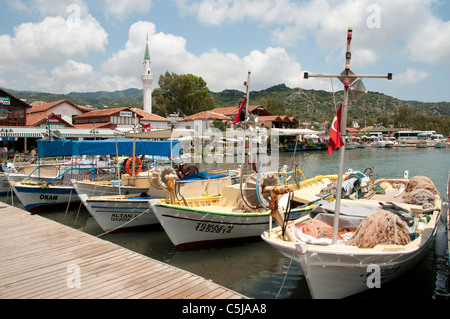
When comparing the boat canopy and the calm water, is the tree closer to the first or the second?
the boat canopy

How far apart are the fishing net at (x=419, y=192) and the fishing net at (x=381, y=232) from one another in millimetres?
3657

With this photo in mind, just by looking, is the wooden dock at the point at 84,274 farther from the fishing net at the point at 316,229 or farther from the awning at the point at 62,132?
the awning at the point at 62,132

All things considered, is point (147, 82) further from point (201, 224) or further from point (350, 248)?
point (350, 248)

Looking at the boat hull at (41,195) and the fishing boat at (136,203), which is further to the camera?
the boat hull at (41,195)

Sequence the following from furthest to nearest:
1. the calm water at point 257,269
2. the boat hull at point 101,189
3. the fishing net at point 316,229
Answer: the boat hull at point 101,189 < the calm water at point 257,269 < the fishing net at point 316,229

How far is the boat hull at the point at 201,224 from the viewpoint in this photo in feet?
32.3

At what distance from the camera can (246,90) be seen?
11.3 metres

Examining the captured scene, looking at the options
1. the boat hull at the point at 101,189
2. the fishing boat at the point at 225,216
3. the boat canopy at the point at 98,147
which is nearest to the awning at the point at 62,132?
the boat canopy at the point at 98,147

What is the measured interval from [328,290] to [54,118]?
4747cm

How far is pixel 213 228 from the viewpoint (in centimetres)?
1025

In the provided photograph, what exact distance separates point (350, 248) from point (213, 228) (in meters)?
4.96

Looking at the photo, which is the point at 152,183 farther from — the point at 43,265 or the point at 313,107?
the point at 313,107

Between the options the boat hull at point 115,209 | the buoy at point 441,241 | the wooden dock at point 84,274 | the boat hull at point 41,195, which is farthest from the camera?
the boat hull at point 41,195

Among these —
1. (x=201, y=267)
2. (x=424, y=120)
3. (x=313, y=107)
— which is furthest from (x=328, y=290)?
(x=313, y=107)
